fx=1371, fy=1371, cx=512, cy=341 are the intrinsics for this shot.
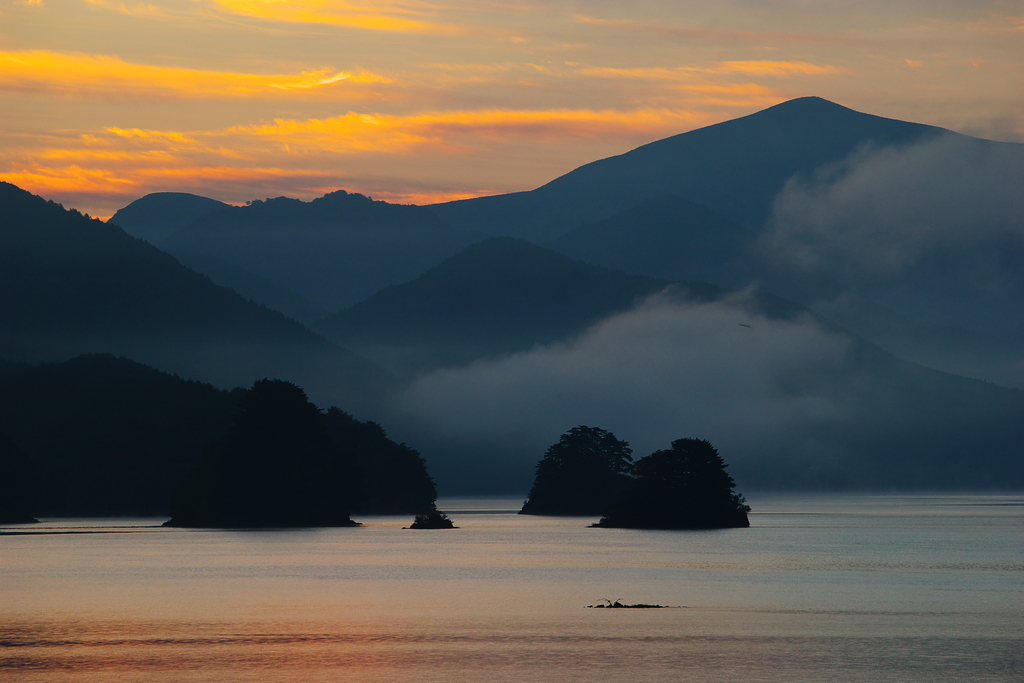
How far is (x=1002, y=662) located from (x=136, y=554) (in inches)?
4262

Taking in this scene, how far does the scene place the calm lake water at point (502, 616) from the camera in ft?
207

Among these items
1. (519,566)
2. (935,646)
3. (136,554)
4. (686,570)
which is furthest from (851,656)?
(136,554)

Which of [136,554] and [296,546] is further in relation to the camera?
[296,546]

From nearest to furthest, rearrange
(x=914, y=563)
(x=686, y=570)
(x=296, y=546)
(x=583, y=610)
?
1. (x=583, y=610)
2. (x=686, y=570)
3. (x=914, y=563)
4. (x=296, y=546)

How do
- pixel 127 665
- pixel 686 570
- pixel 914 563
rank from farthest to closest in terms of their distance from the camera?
pixel 914 563, pixel 686 570, pixel 127 665

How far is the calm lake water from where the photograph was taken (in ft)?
207

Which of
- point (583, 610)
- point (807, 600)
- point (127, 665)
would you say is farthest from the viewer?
point (807, 600)

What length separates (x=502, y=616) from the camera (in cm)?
8644

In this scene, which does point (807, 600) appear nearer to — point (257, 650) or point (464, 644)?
point (464, 644)

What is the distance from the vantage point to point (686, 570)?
126875mm

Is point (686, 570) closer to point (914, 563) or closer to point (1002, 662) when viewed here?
point (914, 563)

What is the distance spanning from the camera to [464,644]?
235 feet

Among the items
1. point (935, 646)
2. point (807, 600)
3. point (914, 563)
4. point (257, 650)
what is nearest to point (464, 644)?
point (257, 650)

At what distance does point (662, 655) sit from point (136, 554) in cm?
9816
